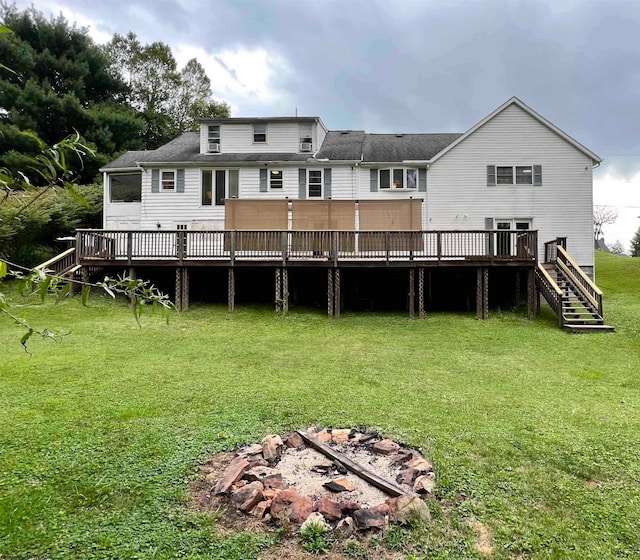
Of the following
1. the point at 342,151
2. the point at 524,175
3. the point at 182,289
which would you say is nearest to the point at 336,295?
the point at 182,289

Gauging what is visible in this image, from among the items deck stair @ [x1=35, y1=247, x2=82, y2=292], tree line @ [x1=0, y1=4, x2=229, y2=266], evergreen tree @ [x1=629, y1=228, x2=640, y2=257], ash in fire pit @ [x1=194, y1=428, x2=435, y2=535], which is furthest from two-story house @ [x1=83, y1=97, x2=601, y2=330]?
evergreen tree @ [x1=629, y1=228, x2=640, y2=257]

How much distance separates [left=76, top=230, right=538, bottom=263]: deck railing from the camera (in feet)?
41.0

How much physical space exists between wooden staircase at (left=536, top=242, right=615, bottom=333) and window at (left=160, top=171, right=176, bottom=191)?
1459 centimetres

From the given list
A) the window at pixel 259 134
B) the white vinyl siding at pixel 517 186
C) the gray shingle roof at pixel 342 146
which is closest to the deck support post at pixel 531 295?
the white vinyl siding at pixel 517 186

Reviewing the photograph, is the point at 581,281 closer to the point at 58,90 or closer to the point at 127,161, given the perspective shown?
the point at 127,161

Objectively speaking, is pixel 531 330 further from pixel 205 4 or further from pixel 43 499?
pixel 205 4

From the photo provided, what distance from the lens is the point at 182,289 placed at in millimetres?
12570

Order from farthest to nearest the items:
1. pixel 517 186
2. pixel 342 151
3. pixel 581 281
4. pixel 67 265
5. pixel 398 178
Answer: pixel 342 151 < pixel 398 178 < pixel 517 186 < pixel 67 265 < pixel 581 281

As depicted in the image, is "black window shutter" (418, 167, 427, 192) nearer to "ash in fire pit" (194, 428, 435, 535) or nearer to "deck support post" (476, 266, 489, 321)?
"deck support post" (476, 266, 489, 321)

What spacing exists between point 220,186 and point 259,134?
314cm

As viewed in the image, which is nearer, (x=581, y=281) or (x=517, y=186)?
(x=581, y=281)

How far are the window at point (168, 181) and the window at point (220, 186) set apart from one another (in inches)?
54.3

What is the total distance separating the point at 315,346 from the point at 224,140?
41.3 feet

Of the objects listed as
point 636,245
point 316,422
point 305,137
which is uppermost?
point 305,137
